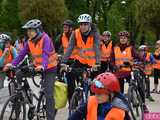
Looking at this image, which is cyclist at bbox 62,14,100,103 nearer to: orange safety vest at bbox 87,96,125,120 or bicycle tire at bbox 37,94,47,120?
Answer: bicycle tire at bbox 37,94,47,120

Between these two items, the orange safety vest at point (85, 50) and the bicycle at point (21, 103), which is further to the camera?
the orange safety vest at point (85, 50)

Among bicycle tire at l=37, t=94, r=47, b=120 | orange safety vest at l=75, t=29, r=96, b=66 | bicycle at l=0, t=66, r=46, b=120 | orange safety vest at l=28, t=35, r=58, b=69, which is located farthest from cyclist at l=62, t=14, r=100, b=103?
bicycle at l=0, t=66, r=46, b=120

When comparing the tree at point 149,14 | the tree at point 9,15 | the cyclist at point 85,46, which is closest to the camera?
the cyclist at point 85,46

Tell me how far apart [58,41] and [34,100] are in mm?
3291

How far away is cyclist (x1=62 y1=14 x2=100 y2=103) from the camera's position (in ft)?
33.4

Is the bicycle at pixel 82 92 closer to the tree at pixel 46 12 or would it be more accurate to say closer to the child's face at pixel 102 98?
the child's face at pixel 102 98

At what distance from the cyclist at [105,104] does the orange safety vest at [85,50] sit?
16.0 ft

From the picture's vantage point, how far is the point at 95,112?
5.36 metres

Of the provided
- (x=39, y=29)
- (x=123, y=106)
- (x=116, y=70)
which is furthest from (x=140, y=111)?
(x=123, y=106)

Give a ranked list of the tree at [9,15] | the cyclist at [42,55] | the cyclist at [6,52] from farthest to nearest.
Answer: the tree at [9,15], the cyclist at [6,52], the cyclist at [42,55]

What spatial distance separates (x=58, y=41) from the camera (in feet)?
44.7

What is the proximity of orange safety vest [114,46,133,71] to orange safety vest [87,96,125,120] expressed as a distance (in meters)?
6.41

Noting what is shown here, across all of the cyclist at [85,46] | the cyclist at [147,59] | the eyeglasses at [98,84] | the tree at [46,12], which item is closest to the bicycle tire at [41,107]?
the cyclist at [85,46]

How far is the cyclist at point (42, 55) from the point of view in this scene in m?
9.53
